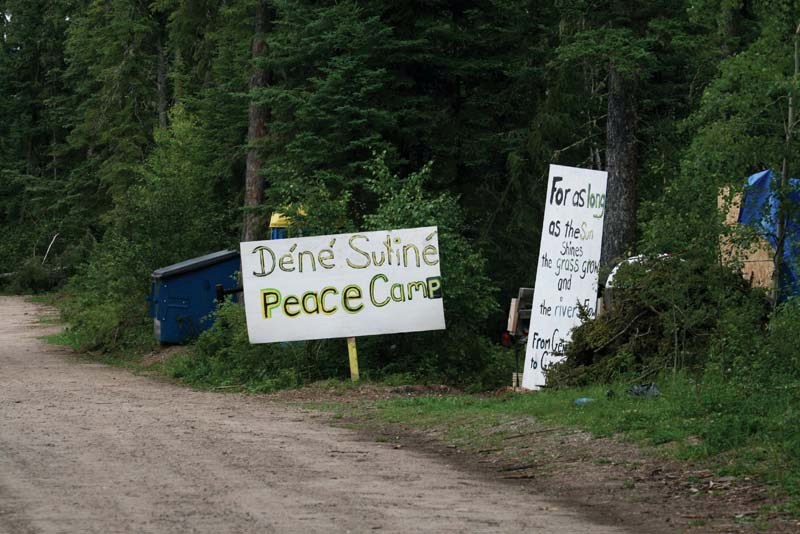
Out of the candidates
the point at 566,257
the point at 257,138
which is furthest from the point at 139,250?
the point at 566,257

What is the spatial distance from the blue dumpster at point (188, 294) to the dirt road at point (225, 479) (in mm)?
7896

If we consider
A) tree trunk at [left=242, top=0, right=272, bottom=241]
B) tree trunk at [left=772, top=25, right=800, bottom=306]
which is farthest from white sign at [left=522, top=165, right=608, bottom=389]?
tree trunk at [left=242, top=0, right=272, bottom=241]

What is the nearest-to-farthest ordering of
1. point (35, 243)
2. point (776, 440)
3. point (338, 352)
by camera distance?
point (776, 440) < point (338, 352) < point (35, 243)

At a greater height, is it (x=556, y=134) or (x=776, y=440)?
(x=556, y=134)

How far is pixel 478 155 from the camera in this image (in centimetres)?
2473

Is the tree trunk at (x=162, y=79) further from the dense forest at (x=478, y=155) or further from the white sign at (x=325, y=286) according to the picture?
the white sign at (x=325, y=286)

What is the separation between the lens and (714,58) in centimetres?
2420

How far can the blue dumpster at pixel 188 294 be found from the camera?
23844 millimetres

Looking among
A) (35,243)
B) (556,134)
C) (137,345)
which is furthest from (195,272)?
(35,243)

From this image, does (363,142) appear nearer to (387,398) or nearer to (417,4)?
(417,4)

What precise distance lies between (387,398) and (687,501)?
8010mm

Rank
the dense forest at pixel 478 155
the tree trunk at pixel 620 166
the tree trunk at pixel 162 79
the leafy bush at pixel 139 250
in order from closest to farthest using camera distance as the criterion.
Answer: the dense forest at pixel 478 155, the tree trunk at pixel 620 166, the leafy bush at pixel 139 250, the tree trunk at pixel 162 79

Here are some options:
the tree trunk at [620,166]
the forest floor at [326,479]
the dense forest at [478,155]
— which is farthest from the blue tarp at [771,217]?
the tree trunk at [620,166]

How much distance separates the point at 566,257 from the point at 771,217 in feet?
9.08
